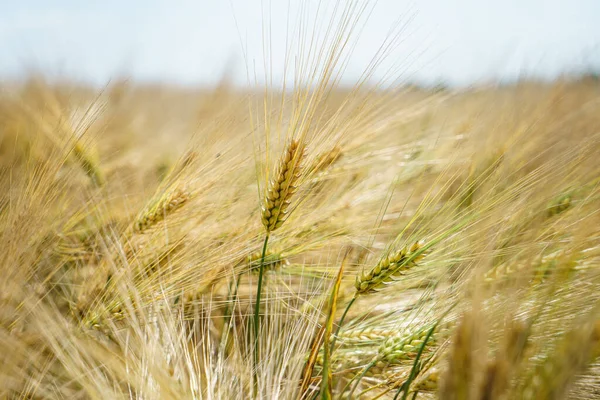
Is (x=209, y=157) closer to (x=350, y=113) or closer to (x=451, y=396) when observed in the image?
(x=350, y=113)

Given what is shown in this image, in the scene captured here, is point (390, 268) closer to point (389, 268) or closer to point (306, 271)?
point (389, 268)

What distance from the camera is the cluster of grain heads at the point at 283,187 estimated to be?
0.69 m

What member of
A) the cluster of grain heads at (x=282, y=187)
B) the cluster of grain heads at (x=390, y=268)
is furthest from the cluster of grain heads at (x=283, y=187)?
the cluster of grain heads at (x=390, y=268)

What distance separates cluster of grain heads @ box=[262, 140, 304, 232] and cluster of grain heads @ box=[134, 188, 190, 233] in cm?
23

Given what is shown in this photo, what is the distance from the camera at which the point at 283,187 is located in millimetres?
700

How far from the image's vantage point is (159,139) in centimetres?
182

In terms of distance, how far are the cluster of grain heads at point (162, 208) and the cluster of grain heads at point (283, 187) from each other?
0.23 meters

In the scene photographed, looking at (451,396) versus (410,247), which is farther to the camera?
(410,247)

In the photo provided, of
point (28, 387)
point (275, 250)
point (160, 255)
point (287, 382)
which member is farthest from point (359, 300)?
point (28, 387)

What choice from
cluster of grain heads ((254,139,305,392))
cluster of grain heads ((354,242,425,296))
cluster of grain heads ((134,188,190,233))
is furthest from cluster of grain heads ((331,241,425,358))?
→ cluster of grain heads ((134,188,190,233))

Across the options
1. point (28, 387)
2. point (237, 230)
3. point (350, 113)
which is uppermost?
point (350, 113)

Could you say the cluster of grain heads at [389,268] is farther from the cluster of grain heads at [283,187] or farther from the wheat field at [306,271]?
the cluster of grain heads at [283,187]

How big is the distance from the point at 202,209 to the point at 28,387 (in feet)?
1.47

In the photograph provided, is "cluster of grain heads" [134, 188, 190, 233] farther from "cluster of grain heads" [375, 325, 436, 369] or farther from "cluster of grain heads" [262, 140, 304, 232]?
"cluster of grain heads" [375, 325, 436, 369]
